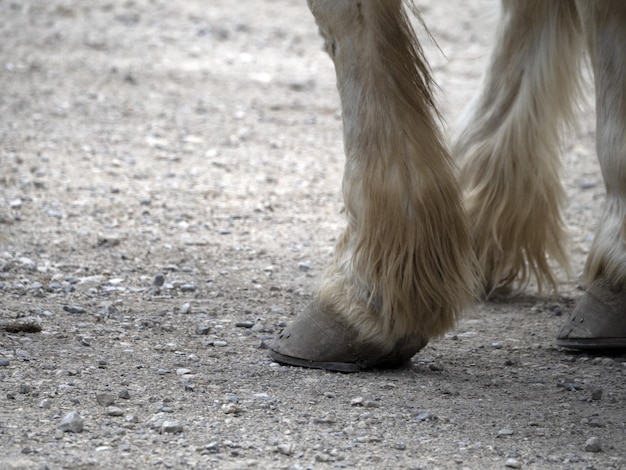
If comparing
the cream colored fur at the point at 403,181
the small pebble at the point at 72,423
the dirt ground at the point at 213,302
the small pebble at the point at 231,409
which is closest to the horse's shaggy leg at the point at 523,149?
the dirt ground at the point at 213,302

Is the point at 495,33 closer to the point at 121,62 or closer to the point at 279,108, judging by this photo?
the point at 279,108

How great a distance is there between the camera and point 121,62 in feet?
21.5

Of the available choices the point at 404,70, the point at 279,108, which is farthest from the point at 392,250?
the point at 279,108

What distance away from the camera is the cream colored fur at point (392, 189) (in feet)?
8.40

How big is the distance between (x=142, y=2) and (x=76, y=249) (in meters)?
4.92

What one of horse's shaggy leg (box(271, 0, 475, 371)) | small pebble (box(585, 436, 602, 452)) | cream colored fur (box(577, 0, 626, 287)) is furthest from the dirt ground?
cream colored fur (box(577, 0, 626, 287))

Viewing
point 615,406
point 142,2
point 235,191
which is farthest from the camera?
point 142,2

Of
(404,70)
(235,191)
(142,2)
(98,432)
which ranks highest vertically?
(142,2)

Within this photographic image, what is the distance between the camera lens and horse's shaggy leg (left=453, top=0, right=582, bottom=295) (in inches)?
133

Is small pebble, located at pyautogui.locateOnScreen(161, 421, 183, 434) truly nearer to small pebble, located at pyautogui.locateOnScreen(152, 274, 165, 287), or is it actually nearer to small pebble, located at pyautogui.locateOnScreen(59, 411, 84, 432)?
small pebble, located at pyautogui.locateOnScreen(59, 411, 84, 432)

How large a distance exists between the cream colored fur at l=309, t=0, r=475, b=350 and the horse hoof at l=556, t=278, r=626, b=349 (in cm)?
43

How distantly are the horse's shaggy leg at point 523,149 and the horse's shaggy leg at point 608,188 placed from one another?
18.8 inches

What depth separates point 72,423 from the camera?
7.41ft

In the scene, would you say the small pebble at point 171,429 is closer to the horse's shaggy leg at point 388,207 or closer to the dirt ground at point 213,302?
the dirt ground at point 213,302
